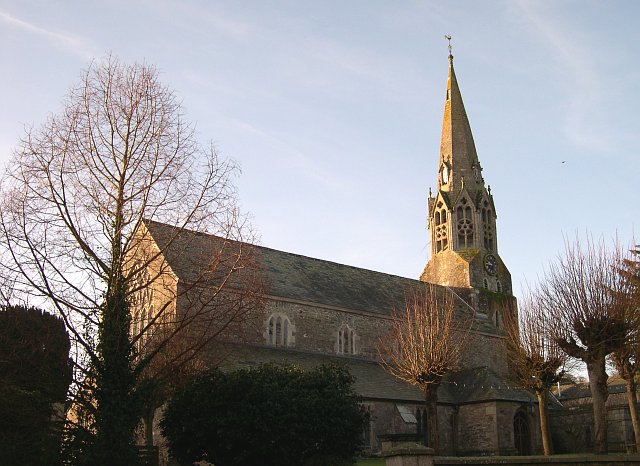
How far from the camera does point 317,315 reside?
33219 millimetres

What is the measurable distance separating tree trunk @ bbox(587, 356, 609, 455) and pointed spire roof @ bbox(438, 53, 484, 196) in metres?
24.6

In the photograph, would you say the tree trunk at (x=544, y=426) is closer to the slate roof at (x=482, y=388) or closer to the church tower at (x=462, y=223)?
the slate roof at (x=482, y=388)

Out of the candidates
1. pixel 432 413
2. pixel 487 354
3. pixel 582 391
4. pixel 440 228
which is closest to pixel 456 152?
pixel 440 228

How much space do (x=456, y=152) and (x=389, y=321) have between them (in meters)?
16.5

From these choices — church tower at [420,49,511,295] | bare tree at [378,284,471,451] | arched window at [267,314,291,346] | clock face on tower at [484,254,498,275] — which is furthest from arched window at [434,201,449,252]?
arched window at [267,314,291,346]

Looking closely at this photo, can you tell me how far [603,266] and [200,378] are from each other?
50.4 feet

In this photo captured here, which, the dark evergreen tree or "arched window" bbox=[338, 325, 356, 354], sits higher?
"arched window" bbox=[338, 325, 356, 354]

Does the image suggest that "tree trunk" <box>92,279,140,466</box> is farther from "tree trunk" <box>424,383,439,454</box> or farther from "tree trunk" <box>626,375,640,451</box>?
"tree trunk" <box>626,375,640,451</box>

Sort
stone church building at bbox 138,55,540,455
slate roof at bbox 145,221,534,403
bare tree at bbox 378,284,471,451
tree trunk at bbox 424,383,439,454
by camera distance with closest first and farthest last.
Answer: tree trunk at bbox 424,383,439,454
bare tree at bbox 378,284,471,451
slate roof at bbox 145,221,534,403
stone church building at bbox 138,55,540,455

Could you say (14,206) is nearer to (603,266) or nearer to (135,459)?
(135,459)

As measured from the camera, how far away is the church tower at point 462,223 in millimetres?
44094

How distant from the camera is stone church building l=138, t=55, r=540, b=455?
30.5m

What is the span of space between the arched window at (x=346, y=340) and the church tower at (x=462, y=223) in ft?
39.6

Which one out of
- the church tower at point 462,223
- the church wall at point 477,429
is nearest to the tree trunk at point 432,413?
the church wall at point 477,429
